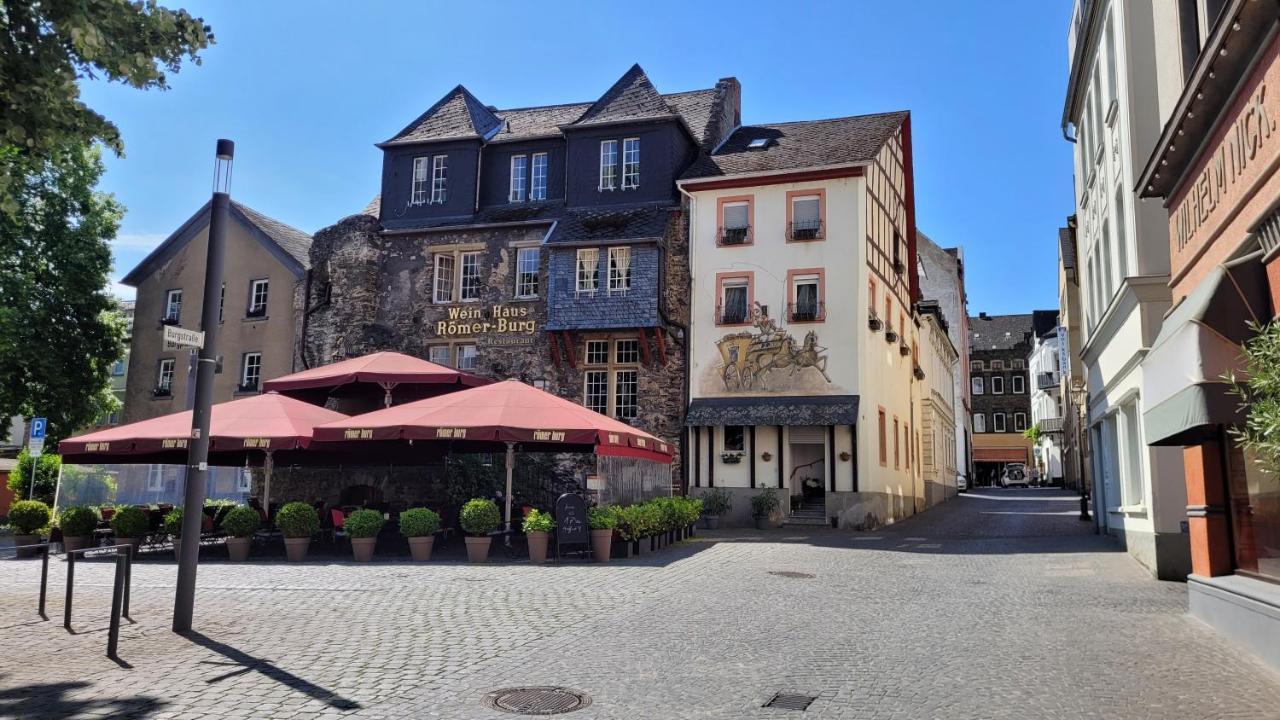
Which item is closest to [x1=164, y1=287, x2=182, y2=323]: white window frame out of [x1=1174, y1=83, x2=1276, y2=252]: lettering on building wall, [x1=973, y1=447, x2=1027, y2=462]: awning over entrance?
[x1=1174, y1=83, x2=1276, y2=252]: lettering on building wall

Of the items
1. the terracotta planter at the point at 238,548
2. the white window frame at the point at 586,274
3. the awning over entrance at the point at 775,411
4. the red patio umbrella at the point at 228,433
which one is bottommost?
the terracotta planter at the point at 238,548

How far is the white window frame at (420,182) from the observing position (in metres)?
33.6

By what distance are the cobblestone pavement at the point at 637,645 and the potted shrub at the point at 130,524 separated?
2.38 meters

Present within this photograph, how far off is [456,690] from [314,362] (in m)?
27.3

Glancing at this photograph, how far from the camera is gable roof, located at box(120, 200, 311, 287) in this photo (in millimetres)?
34906

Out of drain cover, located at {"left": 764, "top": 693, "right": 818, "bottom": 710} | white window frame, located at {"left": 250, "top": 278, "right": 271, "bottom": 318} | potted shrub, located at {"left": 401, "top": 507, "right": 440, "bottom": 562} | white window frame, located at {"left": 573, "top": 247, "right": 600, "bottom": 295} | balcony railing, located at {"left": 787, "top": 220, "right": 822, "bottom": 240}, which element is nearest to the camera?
Answer: drain cover, located at {"left": 764, "top": 693, "right": 818, "bottom": 710}

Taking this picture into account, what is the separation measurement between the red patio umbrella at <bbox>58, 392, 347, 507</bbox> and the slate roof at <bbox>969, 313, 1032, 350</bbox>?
85798mm

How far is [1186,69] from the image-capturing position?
1139cm

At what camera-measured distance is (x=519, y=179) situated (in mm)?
33312

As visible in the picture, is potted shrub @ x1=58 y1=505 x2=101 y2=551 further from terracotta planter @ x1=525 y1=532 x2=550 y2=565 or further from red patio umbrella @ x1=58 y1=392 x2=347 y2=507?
terracotta planter @ x1=525 y1=532 x2=550 y2=565

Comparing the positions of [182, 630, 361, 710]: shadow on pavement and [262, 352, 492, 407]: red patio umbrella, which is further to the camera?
[262, 352, 492, 407]: red patio umbrella

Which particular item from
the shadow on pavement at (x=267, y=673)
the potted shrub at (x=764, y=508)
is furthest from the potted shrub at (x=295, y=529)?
the potted shrub at (x=764, y=508)

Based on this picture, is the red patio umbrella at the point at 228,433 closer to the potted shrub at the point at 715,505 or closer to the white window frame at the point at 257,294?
the potted shrub at the point at 715,505

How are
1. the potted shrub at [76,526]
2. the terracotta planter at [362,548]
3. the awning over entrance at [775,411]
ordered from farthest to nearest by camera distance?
the awning over entrance at [775,411]
the potted shrub at [76,526]
the terracotta planter at [362,548]
